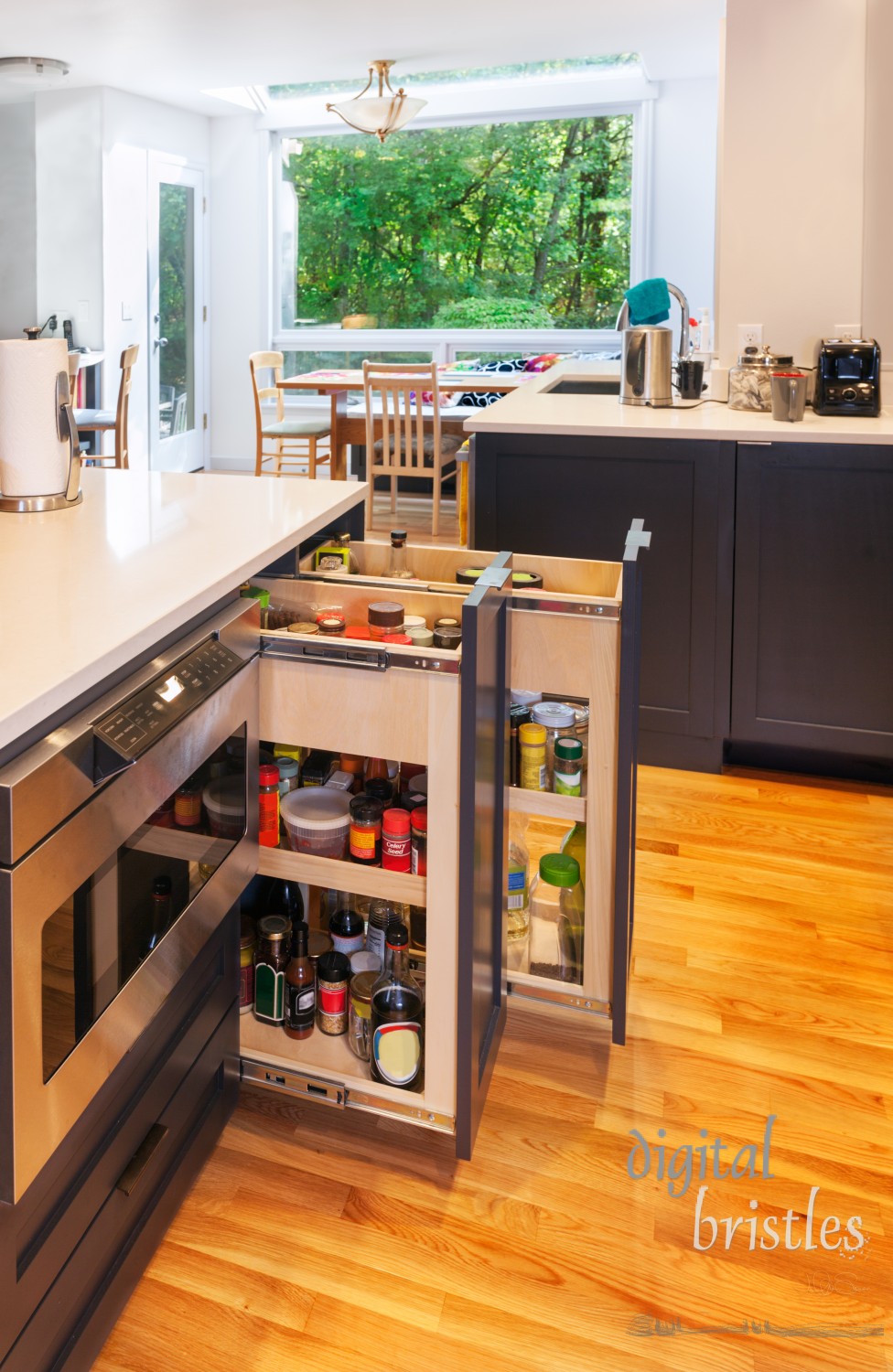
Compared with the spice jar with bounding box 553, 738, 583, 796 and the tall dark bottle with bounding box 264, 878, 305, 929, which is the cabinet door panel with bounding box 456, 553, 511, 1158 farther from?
the tall dark bottle with bounding box 264, 878, 305, 929

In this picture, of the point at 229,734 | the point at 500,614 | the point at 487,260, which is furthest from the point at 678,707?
the point at 487,260

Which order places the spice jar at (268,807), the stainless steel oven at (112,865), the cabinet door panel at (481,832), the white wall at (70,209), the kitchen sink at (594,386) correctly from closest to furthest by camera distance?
the stainless steel oven at (112,865), the cabinet door panel at (481,832), the spice jar at (268,807), the kitchen sink at (594,386), the white wall at (70,209)

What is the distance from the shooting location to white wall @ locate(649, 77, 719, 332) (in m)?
6.83

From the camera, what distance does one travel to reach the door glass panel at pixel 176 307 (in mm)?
7379

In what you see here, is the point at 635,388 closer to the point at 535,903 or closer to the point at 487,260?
the point at 535,903

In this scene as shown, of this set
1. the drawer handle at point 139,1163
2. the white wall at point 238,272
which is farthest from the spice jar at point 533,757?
the white wall at point 238,272

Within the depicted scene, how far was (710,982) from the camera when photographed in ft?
6.24

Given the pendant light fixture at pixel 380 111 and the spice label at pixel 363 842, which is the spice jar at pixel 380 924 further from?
the pendant light fixture at pixel 380 111

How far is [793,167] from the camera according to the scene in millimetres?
3248

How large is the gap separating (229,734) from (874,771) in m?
Answer: 2.04

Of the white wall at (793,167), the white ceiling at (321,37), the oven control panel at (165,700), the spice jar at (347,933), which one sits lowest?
the spice jar at (347,933)

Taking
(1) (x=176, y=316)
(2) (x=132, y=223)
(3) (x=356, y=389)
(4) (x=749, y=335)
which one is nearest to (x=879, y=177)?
(4) (x=749, y=335)

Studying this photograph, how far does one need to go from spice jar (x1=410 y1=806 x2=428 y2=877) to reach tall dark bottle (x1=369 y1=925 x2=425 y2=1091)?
0.12 meters

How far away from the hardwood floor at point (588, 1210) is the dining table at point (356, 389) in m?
4.41
